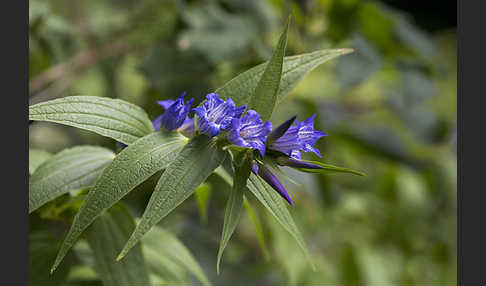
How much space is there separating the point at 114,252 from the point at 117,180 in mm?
115

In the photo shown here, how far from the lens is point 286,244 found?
886 mm

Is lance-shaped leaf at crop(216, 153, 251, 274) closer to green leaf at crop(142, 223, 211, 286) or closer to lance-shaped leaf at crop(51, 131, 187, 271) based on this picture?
lance-shaped leaf at crop(51, 131, 187, 271)

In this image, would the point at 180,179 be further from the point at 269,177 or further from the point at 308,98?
the point at 308,98

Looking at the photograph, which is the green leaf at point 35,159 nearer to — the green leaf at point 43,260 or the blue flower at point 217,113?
the green leaf at point 43,260

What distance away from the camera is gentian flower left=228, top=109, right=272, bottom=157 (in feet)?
1.12

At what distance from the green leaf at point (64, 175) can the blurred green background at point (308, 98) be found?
12cm

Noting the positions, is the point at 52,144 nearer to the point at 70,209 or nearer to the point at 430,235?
the point at 70,209

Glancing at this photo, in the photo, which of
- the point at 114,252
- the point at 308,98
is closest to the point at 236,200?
the point at 114,252

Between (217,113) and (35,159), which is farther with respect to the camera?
(35,159)

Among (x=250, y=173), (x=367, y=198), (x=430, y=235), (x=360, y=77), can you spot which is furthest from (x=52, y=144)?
(x=430, y=235)

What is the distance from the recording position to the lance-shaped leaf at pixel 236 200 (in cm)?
33

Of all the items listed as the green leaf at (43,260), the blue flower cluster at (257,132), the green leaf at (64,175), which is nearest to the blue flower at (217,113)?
the blue flower cluster at (257,132)

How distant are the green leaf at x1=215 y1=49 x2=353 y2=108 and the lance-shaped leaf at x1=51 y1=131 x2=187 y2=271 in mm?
80

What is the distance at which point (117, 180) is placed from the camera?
1.08 feet
